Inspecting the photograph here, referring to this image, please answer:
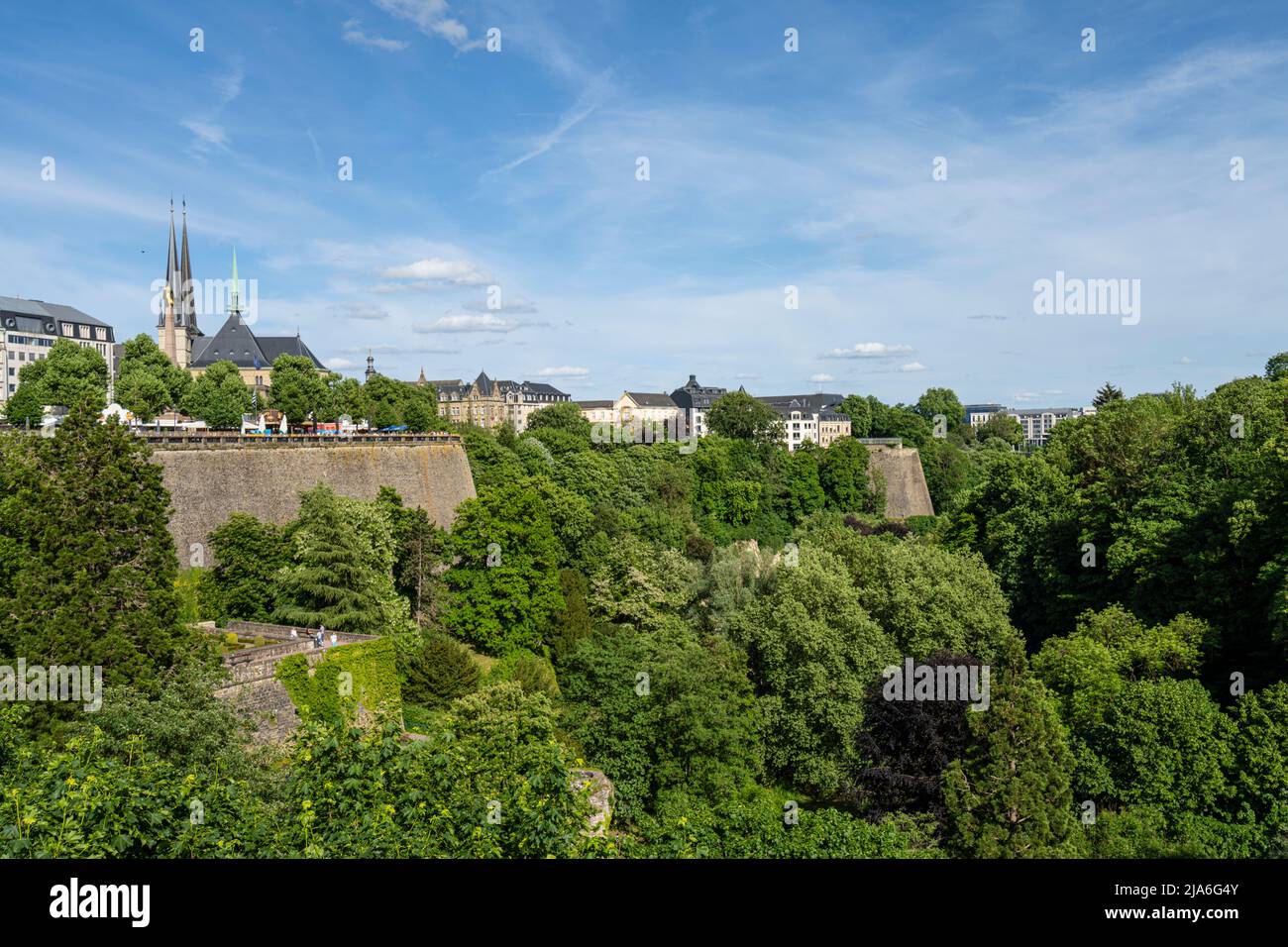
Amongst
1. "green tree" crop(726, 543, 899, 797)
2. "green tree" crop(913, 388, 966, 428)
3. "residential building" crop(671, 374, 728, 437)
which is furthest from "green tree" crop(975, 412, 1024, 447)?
"green tree" crop(726, 543, 899, 797)

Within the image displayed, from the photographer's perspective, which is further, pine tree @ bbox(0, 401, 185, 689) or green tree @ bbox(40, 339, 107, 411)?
green tree @ bbox(40, 339, 107, 411)

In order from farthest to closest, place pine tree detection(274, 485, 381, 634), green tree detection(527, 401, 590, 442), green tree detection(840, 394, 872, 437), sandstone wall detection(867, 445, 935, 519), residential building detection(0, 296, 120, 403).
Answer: green tree detection(840, 394, 872, 437) → residential building detection(0, 296, 120, 403) → sandstone wall detection(867, 445, 935, 519) → green tree detection(527, 401, 590, 442) → pine tree detection(274, 485, 381, 634)

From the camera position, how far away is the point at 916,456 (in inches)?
3152

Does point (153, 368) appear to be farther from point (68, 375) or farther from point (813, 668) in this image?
point (813, 668)

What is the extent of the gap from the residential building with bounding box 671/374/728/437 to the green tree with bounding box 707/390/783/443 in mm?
42112

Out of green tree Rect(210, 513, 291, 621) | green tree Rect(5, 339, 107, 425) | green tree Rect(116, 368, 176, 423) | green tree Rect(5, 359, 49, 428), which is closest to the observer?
green tree Rect(210, 513, 291, 621)

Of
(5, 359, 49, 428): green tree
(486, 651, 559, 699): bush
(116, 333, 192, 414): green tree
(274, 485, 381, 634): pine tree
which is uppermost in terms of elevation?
(116, 333, 192, 414): green tree

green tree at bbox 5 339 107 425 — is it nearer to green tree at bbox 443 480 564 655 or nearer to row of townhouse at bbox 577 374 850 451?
green tree at bbox 443 480 564 655

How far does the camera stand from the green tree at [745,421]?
262 ft

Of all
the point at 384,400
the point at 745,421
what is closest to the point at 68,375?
the point at 384,400

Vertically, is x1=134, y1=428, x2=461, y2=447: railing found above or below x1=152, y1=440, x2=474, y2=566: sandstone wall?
above

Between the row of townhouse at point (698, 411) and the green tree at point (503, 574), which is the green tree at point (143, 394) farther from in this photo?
the row of townhouse at point (698, 411)

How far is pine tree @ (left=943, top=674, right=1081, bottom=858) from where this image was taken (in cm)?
1673
